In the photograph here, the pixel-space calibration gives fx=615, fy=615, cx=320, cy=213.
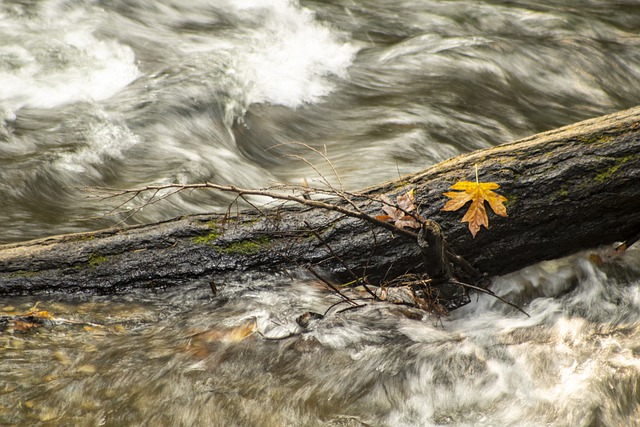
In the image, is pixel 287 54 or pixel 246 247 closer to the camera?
pixel 246 247

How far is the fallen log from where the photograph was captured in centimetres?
337

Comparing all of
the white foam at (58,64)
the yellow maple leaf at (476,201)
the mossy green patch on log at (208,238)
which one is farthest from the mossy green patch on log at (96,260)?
the white foam at (58,64)

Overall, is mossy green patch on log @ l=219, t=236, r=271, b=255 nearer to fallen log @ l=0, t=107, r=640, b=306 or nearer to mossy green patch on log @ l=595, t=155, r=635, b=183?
fallen log @ l=0, t=107, r=640, b=306

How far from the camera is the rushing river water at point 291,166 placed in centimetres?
321

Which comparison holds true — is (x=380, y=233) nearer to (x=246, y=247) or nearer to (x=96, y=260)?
(x=246, y=247)

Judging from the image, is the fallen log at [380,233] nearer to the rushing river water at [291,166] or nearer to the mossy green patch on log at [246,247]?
the mossy green patch on log at [246,247]

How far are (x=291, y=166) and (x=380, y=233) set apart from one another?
9.85ft

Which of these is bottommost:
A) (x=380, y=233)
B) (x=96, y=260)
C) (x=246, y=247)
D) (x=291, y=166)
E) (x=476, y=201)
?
(x=291, y=166)

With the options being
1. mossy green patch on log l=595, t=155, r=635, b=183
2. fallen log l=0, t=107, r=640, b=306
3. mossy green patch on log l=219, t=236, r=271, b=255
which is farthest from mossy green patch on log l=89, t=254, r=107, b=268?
mossy green patch on log l=595, t=155, r=635, b=183

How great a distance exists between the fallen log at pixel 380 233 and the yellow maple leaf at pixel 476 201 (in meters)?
0.05

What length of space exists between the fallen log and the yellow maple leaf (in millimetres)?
48

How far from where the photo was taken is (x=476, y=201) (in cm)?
331

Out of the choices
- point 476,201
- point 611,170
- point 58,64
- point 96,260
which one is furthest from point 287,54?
point 611,170

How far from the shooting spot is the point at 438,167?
355cm
